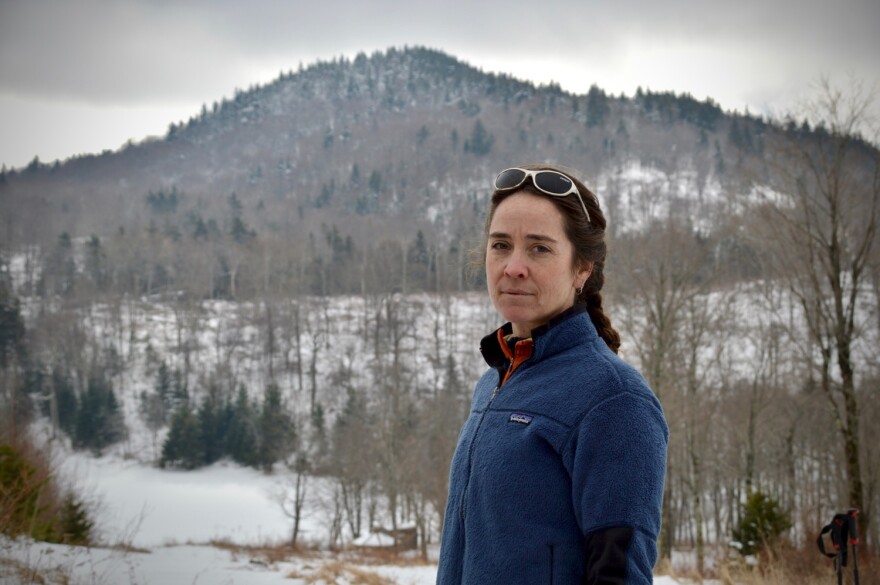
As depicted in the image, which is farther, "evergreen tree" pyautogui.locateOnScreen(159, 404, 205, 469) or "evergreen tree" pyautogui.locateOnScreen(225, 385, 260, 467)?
"evergreen tree" pyautogui.locateOnScreen(225, 385, 260, 467)

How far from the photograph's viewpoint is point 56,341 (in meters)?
52.3

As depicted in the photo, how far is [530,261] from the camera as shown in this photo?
1675 millimetres

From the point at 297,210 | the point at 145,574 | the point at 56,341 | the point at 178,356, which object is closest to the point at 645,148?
the point at 297,210

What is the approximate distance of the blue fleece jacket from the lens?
1.36 meters

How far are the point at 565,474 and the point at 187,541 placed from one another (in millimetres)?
28791

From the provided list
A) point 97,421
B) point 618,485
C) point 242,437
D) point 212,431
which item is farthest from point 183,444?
point 618,485

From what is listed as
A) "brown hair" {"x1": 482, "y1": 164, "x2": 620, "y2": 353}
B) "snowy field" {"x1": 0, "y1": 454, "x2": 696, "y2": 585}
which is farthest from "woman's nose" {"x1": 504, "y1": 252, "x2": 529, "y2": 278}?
"snowy field" {"x1": 0, "y1": 454, "x2": 696, "y2": 585}

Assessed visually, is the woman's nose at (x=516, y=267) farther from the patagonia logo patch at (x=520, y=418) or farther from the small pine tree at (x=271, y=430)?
the small pine tree at (x=271, y=430)

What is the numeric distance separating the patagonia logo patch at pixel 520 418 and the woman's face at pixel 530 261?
266mm

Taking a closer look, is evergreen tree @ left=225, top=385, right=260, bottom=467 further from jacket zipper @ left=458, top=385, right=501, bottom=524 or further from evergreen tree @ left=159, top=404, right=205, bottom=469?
jacket zipper @ left=458, top=385, right=501, bottom=524

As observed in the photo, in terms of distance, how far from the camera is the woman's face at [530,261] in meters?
1.68

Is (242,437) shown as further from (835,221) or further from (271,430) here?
(835,221)

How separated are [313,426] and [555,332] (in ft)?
136

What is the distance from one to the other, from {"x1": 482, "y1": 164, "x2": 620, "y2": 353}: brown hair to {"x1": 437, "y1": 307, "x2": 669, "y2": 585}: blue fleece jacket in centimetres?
16
